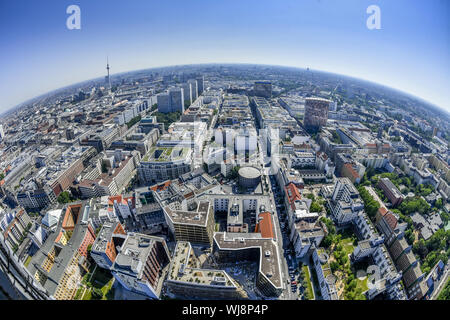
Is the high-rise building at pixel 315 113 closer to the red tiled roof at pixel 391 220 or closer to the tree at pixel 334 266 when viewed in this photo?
the red tiled roof at pixel 391 220

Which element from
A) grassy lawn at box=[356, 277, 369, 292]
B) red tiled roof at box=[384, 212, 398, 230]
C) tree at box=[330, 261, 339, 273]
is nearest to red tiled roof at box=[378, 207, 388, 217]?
red tiled roof at box=[384, 212, 398, 230]

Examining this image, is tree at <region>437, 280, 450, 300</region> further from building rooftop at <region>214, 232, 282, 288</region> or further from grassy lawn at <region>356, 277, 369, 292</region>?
building rooftop at <region>214, 232, 282, 288</region>

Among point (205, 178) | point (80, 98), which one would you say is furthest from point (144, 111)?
point (205, 178)

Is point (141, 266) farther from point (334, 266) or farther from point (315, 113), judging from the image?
point (315, 113)

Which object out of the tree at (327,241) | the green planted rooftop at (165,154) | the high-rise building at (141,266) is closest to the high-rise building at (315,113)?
the green planted rooftop at (165,154)

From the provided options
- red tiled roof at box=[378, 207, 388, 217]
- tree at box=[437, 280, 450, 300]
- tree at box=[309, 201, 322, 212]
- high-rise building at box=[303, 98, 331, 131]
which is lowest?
tree at box=[437, 280, 450, 300]
